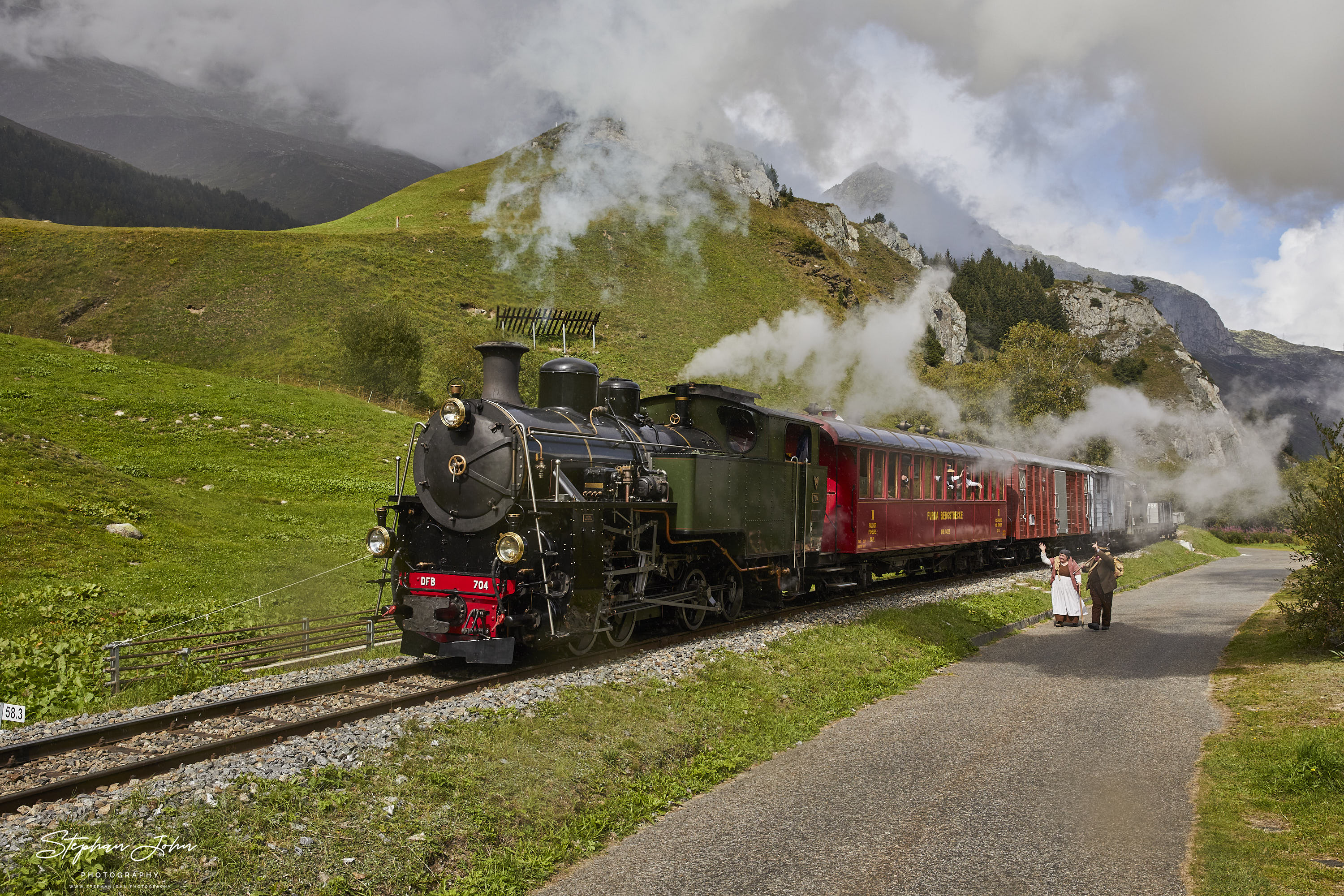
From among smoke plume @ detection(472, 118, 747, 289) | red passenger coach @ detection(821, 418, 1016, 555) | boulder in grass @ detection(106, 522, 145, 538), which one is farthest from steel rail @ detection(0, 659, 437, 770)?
smoke plume @ detection(472, 118, 747, 289)

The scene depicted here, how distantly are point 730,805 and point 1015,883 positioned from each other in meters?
2.10

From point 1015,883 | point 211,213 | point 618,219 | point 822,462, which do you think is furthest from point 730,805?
point 211,213

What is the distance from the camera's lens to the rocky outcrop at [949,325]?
9081 centimetres

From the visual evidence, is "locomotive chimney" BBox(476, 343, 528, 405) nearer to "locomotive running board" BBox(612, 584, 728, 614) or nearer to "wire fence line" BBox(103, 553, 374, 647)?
"wire fence line" BBox(103, 553, 374, 647)

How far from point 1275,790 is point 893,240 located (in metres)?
145

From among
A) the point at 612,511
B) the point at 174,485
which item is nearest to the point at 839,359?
the point at 612,511

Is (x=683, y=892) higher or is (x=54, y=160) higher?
(x=54, y=160)

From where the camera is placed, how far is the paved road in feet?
16.6

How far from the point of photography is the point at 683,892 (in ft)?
16.0

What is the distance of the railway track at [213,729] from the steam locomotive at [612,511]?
46 centimetres

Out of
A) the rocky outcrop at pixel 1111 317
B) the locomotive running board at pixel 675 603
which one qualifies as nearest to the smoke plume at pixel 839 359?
the locomotive running board at pixel 675 603

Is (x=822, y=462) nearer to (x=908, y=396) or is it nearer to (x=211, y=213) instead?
(x=908, y=396)

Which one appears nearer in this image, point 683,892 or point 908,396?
point 683,892

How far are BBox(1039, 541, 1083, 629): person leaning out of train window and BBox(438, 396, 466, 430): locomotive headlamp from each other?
423 inches
